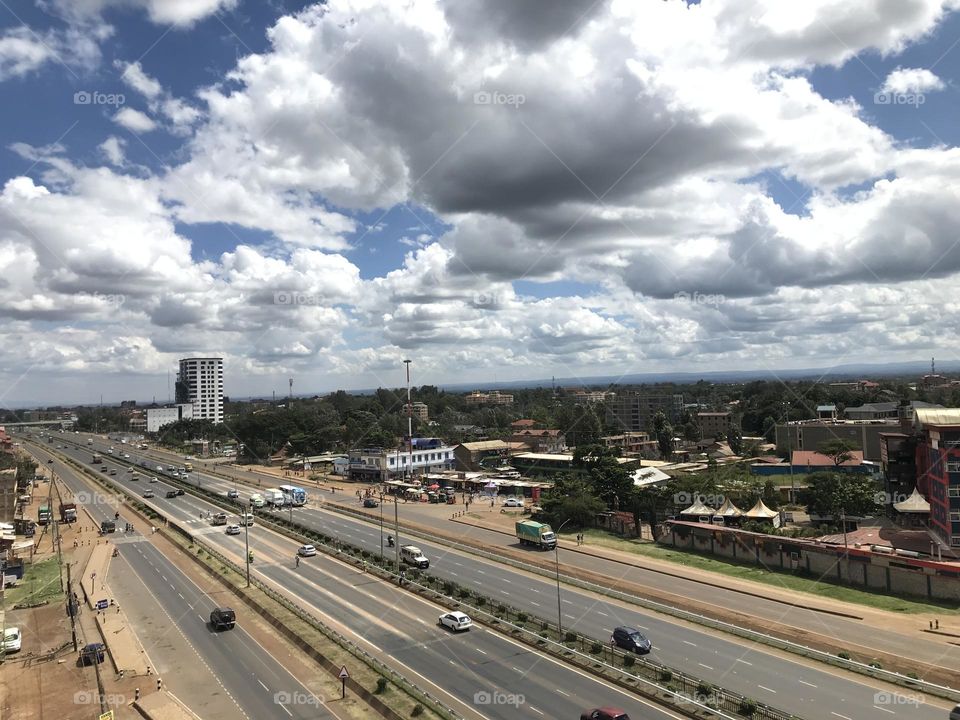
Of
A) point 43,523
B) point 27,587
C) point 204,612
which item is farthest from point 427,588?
point 43,523

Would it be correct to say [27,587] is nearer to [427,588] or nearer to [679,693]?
[427,588]

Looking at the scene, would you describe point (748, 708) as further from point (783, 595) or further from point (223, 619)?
point (223, 619)

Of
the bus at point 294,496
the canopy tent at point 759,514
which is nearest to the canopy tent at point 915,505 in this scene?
the canopy tent at point 759,514

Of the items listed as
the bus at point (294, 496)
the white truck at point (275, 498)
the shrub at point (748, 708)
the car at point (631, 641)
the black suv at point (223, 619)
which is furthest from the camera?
the bus at point (294, 496)

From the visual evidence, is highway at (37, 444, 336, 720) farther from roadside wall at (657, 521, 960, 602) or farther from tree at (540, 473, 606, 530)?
roadside wall at (657, 521, 960, 602)

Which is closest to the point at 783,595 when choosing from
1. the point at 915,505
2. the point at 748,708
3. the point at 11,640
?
the point at 748,708

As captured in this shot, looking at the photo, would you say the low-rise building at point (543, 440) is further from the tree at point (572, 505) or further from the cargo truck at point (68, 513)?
the cargo truck at point (68, 513)
